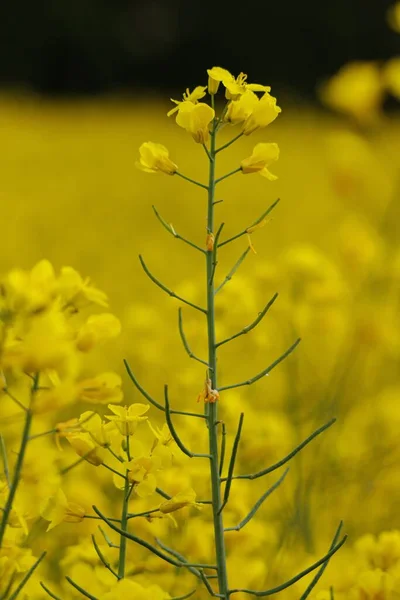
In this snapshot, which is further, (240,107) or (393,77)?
(393,77)

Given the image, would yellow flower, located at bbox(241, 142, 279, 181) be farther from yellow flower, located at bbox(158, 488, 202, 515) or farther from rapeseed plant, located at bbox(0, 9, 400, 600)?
yellow flower, located at bbox(158, 488, 202, 515)

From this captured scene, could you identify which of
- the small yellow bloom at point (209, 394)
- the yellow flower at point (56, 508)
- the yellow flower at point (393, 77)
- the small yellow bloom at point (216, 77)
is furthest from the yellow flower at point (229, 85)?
the yellow flower at point (393, 77)

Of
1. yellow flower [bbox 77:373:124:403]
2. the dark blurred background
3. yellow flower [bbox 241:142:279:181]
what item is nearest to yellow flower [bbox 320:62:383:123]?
yellow flower [bbox 241:142:279:181]

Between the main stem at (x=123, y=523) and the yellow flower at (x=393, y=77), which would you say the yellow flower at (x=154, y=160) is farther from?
the yellow flower at (x=393, y=77)

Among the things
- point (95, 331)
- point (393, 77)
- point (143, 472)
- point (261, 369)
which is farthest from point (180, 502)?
point (261, 369)

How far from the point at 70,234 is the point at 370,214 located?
1617 mm

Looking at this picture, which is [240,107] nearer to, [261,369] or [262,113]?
[262,113]

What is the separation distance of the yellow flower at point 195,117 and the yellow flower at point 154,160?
0.05 metres

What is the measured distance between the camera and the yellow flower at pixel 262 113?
0.97 metres

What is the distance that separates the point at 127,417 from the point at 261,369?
1863 millimetres

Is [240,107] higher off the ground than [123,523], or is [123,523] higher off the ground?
[240,107]

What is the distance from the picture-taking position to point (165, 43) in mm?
13125

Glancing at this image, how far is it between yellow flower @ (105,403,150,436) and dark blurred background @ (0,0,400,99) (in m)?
12.0

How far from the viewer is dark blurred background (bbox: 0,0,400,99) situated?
12.9 meters
